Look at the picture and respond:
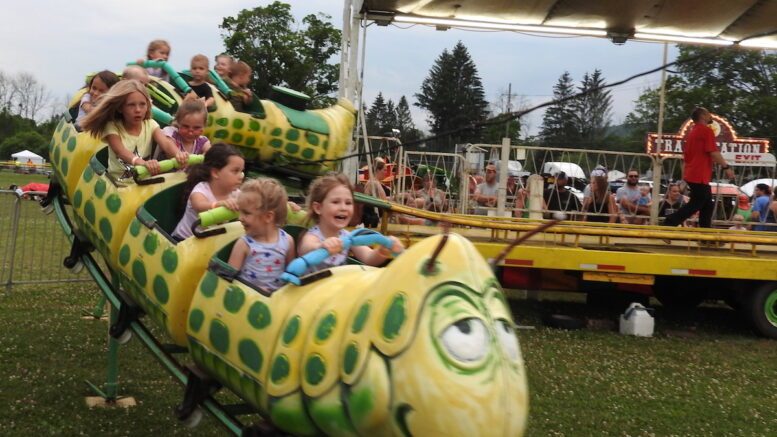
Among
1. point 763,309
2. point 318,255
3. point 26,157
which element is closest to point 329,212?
point 318,255

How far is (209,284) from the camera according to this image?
3576 mm

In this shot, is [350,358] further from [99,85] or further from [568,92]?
[568,92]

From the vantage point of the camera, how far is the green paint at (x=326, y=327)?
2863mm

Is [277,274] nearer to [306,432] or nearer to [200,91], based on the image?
[306,432]

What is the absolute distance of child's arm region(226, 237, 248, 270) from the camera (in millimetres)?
3637

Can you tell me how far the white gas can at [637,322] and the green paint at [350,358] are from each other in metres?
5.91

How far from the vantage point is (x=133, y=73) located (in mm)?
5840

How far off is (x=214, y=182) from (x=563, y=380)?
310 centimetres

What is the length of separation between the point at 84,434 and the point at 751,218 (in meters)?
11.0

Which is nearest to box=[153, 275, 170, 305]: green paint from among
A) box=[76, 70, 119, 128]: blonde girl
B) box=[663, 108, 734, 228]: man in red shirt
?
box=[76, 70, 119, 128]: blonde girl

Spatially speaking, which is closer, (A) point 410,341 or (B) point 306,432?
(A) point 410,341

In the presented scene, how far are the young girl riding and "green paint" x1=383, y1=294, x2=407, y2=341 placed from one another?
1910mm

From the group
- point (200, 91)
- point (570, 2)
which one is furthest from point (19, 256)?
point (570, 2)

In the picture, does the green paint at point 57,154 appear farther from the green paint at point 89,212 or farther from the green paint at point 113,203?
the green paint at point 113,203
